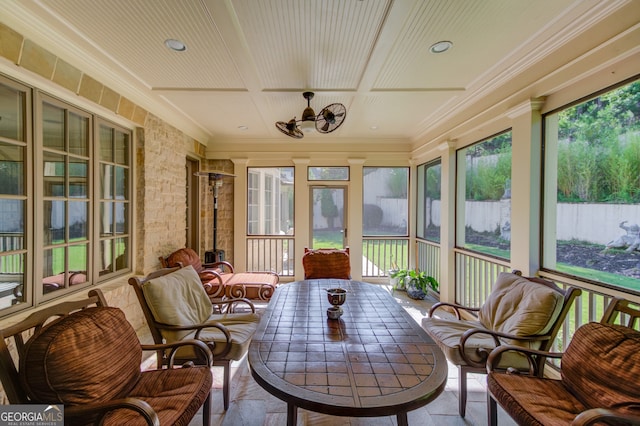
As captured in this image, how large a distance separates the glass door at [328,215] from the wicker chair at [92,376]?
3.90 metres

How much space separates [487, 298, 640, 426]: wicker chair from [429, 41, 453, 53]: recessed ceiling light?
2046 millimetres

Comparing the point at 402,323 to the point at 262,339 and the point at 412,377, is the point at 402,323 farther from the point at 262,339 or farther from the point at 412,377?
the point at 262,339

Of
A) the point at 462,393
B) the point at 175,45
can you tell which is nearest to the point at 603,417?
the point at 462,393

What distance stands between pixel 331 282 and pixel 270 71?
2195mm

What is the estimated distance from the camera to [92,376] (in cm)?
132

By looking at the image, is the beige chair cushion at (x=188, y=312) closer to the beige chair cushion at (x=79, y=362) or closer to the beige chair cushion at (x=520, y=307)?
the beige chair cushion at (x=79, y=362)

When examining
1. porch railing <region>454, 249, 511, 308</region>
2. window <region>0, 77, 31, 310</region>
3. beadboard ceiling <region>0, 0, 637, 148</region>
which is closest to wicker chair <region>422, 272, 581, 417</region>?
porch railing <region>454, 249, 511, 308</region>

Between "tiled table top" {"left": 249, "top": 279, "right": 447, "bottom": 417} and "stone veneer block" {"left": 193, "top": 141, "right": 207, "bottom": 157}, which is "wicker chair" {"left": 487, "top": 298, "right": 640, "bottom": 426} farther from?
"stone veneer block" {"left": 193, "top": 141, "right": 207, "bottom": 157}

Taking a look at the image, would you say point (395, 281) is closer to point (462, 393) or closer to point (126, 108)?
point (462, 393)

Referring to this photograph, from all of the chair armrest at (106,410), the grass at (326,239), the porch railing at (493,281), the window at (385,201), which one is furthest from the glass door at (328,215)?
the chair armrest at (106,410)

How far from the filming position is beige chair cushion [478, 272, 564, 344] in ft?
6.10

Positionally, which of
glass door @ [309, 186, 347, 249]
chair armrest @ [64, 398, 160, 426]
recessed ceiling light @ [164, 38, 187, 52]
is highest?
recessed ceiling light @ [164, 38, 187, 52]

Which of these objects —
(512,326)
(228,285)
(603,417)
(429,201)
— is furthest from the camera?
(429,201)

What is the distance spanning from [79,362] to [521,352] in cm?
237
